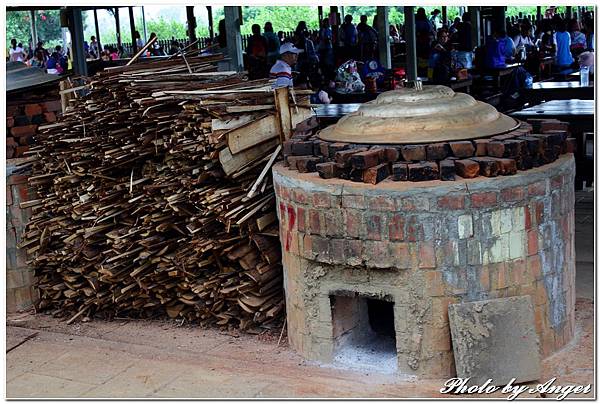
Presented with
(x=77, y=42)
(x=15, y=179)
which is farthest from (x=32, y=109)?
(x=77, y=42)

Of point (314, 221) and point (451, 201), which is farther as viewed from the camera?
point (314, 221)

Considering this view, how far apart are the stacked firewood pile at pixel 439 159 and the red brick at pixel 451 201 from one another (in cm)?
15

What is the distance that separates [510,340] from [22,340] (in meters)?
4.37

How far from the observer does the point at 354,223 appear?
6.05 metres

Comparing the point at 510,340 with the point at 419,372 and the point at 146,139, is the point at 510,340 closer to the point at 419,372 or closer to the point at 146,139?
the point at 419,372

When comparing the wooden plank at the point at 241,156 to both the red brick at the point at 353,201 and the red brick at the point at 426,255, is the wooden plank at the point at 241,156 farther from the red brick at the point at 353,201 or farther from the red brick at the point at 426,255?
the red brick at the point at 426,255

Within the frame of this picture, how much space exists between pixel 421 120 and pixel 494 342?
1645 mm

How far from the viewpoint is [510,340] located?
5930 millimetres

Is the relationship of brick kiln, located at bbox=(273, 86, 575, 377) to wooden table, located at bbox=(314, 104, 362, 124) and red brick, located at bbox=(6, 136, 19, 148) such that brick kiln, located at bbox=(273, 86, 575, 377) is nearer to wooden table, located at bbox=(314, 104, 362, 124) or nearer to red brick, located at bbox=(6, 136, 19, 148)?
wooden table, located at bbox=(314, 104, 362, 124)

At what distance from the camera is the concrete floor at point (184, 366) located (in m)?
6.12

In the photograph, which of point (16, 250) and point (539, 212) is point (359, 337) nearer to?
point (539, 212)

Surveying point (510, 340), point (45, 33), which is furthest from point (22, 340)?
point (45, 33)

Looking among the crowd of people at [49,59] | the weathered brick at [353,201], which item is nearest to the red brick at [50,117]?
the weathered brick at [353,201]

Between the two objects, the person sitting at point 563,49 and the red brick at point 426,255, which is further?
the person sitting at point 563,49
